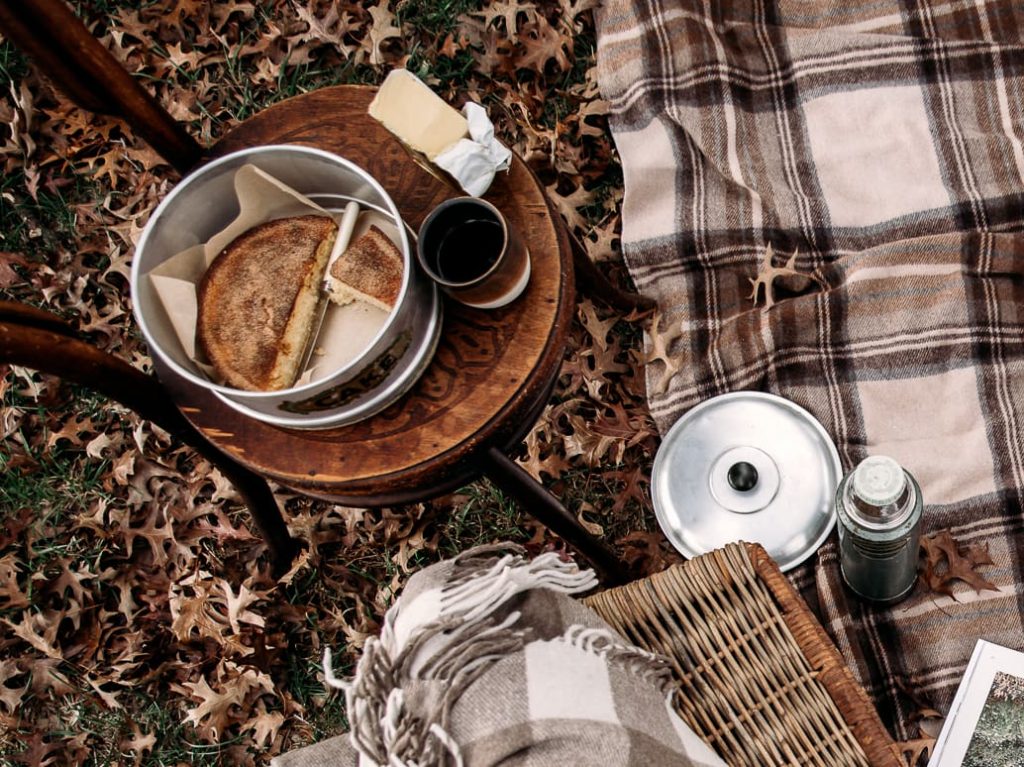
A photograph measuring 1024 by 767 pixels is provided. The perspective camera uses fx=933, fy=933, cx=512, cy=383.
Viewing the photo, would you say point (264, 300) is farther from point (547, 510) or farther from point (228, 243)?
point (547, 510)

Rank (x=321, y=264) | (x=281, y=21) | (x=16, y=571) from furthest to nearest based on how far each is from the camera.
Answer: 1. (x=281, y=21)
2. (x=16, y=571)
3. (x=321, y=264)

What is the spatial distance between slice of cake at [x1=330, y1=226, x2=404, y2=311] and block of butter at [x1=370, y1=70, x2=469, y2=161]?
173mm

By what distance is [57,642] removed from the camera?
7.50 ft

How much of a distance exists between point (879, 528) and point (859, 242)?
0.82 metres

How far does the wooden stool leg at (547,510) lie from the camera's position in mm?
1535

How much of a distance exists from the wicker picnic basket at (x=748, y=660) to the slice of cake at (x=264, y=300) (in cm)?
66

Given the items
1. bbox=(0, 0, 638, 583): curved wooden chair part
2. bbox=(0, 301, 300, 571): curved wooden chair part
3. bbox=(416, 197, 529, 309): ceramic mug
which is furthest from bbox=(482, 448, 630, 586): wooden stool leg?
bbox=(0, 301, 300, 571): curved wooden chair part

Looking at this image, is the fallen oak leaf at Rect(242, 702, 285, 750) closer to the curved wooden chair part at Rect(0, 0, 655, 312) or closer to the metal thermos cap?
the curved wooden chair part at Rect(0, 0, 655, 312)

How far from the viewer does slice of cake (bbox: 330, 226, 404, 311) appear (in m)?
1.44

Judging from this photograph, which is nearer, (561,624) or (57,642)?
(561,624)

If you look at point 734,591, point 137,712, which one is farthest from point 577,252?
point 137,712

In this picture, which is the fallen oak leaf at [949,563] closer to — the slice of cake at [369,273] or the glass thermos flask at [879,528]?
the glass thermos flask at [879,528]

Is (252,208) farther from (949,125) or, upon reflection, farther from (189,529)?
(949,125)

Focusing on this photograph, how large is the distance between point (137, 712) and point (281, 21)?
6.19 feet
